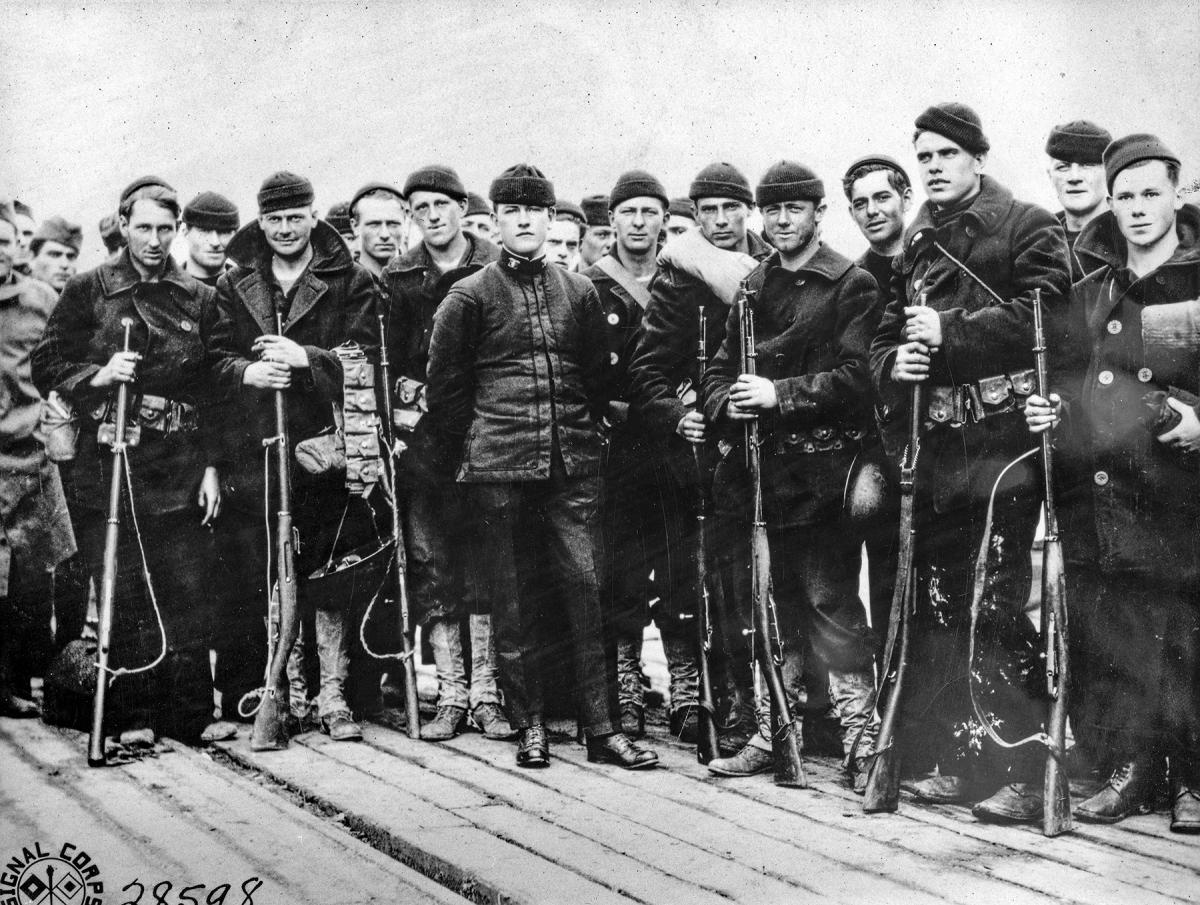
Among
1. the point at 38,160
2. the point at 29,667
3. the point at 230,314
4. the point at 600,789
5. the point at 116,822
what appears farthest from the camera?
the point at 29,667

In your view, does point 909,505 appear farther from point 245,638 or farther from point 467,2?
point 245,638

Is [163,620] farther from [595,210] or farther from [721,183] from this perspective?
[595,210]

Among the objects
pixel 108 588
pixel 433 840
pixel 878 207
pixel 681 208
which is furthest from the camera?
pixel 681 208

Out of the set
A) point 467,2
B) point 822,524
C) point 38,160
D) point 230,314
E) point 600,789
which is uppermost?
point 467,2

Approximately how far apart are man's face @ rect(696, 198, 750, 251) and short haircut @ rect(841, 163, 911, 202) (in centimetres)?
53

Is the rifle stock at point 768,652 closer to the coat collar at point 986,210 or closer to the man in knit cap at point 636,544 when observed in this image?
the man in knit cap at point 636,544

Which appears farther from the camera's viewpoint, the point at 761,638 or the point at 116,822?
the point at 761,638

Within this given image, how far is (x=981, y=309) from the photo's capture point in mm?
4145

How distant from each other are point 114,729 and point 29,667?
1190mm

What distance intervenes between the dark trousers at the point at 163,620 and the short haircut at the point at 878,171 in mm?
3101

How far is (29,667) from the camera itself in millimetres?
6035

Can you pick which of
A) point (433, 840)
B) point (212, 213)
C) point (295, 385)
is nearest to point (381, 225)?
point (212, 213)

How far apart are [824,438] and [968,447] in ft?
1.99

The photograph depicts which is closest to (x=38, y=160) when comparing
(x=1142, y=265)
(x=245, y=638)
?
(x=245, y=638)
